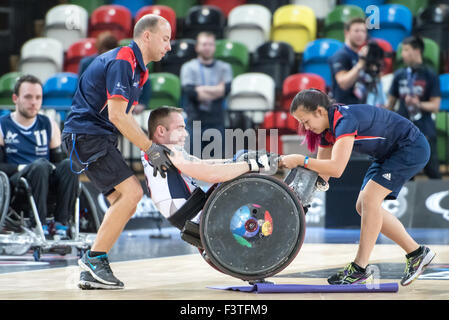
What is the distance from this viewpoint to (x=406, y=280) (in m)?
4.45

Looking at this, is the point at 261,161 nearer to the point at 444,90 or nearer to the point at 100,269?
the point at 100,269

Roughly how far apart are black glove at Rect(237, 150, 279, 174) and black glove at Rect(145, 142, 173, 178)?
15.5 inches

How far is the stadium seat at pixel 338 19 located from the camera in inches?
443

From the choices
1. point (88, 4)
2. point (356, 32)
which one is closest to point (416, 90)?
point (356, 32)

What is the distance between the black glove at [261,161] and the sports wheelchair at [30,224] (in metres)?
2.22

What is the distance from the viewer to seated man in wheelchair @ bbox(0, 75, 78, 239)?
19.7ft

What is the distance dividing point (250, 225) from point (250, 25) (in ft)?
26.4

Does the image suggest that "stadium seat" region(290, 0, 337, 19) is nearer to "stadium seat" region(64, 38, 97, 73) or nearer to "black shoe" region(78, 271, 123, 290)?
"stadium seat" region(64, 38, 97, 73)

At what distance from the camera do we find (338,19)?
11.4m

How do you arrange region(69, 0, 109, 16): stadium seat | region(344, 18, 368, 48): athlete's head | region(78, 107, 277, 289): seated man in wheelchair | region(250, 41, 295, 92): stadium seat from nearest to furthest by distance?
1. region(78, 107, 277, 289): seated man in wheelchair
2. region(344, 18, 368, 48): athlete's head
3. region(250, 41, 295, 92): stadium seat
4. region(69, 0, 109, 16): stadium seat

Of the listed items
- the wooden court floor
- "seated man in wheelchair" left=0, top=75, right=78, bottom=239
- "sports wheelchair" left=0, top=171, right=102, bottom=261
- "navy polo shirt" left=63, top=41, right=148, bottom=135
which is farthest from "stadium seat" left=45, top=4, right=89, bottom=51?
"navy polo shirt" left=63, top=41, right=148, bottom=135

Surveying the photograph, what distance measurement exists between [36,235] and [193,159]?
2011mm

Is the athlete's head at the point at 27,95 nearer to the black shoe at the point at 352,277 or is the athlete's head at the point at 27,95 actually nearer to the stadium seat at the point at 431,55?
the black shoe at the point at 352,277

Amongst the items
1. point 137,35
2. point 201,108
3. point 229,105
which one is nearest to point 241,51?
point 229,105
